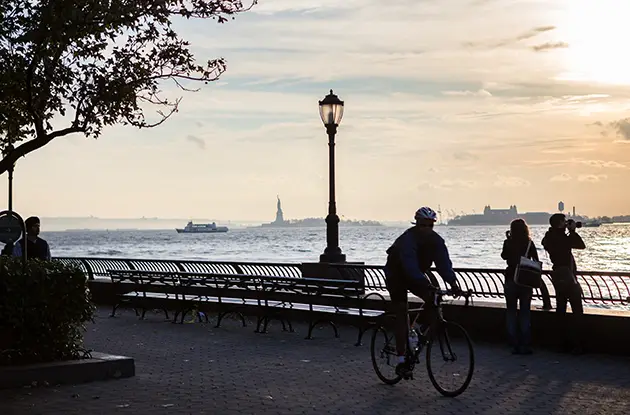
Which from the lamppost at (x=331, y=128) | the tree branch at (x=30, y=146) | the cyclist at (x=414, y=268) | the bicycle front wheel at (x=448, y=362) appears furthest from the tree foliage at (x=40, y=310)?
the lamppost at (x=331, y=128)

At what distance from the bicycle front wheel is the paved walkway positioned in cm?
14

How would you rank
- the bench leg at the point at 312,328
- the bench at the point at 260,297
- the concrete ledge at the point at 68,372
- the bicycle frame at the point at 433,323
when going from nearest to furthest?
1. the bicycle frame at the point at 433,323
2. the concrete ledge at the point at 68,372
3. the bench leg at the point at 312,328
4. the bench at the point at 260,297

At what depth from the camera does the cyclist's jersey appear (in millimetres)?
9797

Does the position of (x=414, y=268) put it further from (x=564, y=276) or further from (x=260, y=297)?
(x=260, y=297)

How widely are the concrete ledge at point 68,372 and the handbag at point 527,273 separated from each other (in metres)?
5.13

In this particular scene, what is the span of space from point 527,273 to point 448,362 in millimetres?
3492

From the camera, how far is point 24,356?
34.5 feet

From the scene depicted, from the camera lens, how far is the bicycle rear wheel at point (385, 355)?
10500 mm

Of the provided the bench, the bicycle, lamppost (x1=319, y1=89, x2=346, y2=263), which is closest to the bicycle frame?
the bicycle

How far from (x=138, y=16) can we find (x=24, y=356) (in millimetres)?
5115

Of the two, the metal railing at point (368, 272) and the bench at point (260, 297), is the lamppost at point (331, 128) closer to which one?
the metal railing at point (368, 272)

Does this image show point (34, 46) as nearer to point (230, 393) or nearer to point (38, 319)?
point (38, 319)

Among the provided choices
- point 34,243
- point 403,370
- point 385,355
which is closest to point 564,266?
point 385,355

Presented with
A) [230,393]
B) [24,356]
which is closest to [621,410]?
[230,393]
